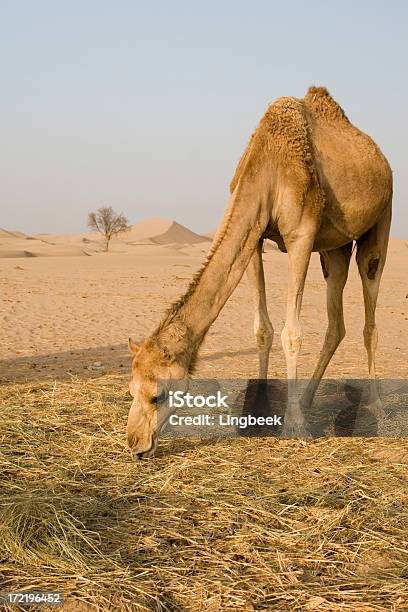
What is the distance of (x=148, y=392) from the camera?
494 centimetres

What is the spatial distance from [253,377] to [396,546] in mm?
4984

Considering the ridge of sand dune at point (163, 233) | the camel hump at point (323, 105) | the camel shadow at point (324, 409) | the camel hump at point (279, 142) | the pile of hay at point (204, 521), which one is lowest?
the pile of hay at point (204, 521)

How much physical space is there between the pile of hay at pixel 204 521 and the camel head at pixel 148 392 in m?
0.20

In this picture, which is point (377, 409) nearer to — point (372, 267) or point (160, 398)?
point (372, 267)

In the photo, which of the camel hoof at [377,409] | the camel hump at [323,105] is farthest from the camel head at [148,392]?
the camel hump at [323,105]

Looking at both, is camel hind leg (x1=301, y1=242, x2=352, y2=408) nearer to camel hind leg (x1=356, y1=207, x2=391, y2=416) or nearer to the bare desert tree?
camel hind leg (x1=356, y1=207, x2=391, y2=416)

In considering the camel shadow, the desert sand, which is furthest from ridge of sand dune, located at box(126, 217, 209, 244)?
the camel shadow

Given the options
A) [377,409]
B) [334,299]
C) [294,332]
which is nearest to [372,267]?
[334,299]

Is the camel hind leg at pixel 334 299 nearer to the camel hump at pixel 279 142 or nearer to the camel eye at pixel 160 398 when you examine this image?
the camel hump at pixel 279 142

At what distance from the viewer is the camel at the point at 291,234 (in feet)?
16.6

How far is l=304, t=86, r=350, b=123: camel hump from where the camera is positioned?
6.93 metres

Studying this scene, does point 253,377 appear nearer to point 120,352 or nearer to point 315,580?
point 120,352

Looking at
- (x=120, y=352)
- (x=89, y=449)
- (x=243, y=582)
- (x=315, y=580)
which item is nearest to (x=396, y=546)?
(x=315, y=580)

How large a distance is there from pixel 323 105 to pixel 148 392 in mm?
3653
